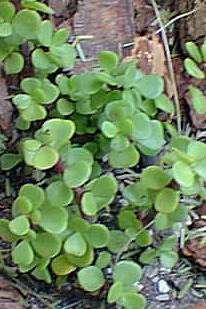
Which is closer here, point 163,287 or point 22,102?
point 22,102

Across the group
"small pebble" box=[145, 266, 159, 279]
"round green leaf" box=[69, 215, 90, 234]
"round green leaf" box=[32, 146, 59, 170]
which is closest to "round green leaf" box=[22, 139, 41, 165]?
"round green leaf" box=[32, 146, 59, 170]

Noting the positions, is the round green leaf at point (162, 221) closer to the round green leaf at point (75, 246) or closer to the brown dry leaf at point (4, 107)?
the round green leaf at point (75, 246)

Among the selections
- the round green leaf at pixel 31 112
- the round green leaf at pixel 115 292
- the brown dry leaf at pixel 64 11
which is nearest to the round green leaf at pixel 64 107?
the round green leaf at pixel 31 112

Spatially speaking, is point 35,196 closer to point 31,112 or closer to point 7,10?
point 31,112

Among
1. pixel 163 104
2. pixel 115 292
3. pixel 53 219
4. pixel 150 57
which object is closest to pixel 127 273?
pixel 115 292

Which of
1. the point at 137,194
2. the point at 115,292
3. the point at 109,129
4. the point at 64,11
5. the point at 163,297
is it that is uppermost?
the point at 64,11

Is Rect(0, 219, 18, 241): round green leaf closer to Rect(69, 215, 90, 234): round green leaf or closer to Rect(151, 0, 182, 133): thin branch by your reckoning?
Rect(69, 215, 90, 234): round green leaf
